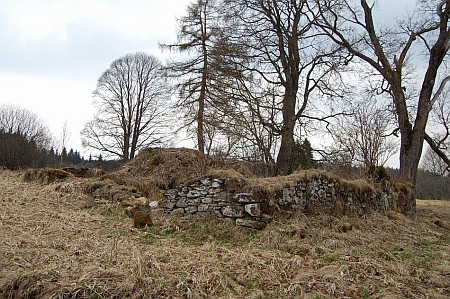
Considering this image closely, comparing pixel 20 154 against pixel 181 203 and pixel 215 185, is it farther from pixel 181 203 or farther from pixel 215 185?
pixel 215 185

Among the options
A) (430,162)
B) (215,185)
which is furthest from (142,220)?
(430,162)

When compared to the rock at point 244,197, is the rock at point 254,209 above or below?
below

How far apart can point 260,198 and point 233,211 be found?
61 cm

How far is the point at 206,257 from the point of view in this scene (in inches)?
209

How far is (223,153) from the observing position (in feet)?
35.8

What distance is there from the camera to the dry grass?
4.16m

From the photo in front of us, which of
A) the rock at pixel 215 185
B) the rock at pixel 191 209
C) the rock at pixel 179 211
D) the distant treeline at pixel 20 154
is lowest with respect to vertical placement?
the rock at pixel 179 211

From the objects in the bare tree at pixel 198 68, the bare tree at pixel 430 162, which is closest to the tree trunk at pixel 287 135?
the bare tree at pixel 198 68

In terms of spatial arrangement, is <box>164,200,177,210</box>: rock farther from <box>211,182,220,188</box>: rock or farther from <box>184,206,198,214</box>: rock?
<box>211,182,220,188</box>: rock

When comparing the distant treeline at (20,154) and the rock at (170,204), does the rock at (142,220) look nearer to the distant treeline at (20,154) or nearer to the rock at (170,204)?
the rock at (170,204)

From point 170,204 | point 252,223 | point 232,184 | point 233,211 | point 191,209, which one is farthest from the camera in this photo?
point 170,204

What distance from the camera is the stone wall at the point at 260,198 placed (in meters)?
6.93

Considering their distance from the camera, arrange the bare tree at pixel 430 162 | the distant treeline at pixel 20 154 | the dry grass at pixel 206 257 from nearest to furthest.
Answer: the dry grass at pixel 206 257
the distant treeline at pixel 20 154
the bare tree at pixel 430 162

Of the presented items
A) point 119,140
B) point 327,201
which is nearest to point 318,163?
point 327,201
